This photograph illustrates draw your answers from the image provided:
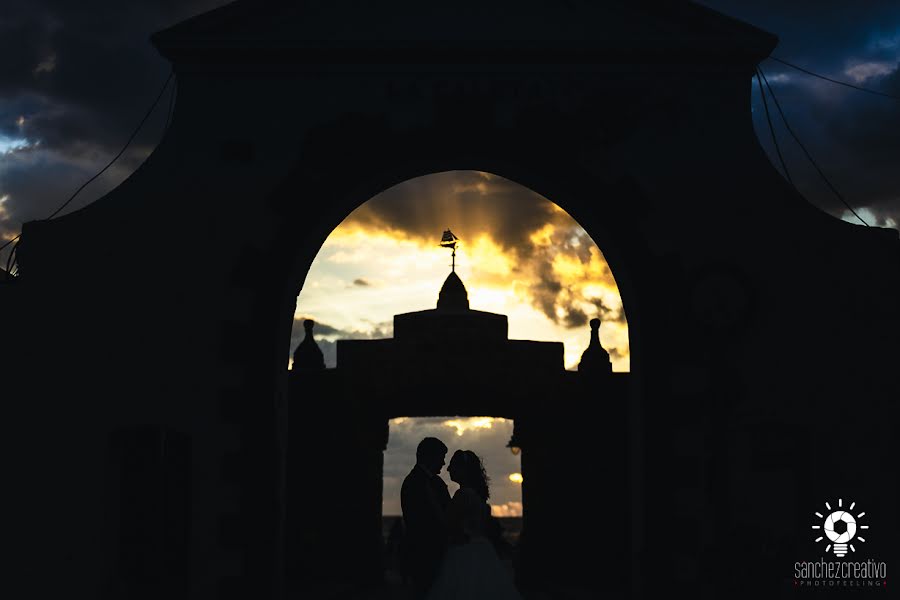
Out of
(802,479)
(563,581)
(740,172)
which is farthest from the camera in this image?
(563,581)

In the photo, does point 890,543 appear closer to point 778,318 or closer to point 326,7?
point 778,318

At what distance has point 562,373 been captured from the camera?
21047 millimetres

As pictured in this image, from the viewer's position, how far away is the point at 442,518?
360 inches

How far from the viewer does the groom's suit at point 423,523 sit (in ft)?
30.1

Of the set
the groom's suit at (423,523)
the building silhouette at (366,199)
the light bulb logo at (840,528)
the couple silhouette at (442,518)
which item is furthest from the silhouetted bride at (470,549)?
the light bulb logo at (840,528)

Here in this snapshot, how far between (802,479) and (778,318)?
1680mm

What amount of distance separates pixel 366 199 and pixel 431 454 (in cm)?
401

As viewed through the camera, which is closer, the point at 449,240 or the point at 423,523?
the point at 423,523

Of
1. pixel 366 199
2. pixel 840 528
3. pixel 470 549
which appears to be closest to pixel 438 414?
pixel 366 199

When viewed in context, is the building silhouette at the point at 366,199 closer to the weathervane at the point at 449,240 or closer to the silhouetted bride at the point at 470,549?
the silhouetted bride at the point at 470,549

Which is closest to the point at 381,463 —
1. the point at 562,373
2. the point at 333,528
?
the point at 333,528

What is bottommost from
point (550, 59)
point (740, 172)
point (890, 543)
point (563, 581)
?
point (563, 581)

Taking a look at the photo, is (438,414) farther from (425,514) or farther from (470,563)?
(470,563)

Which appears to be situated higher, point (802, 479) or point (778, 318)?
point (778, 318)
